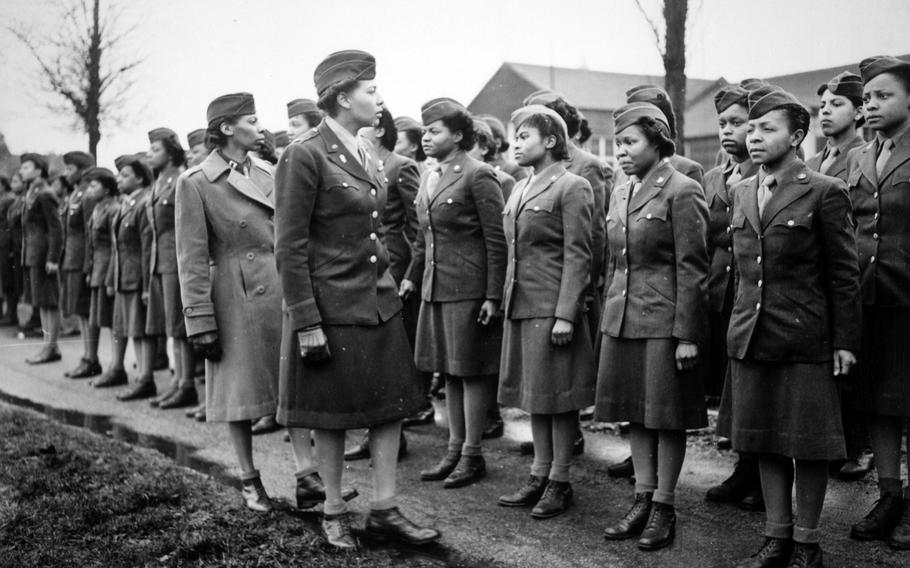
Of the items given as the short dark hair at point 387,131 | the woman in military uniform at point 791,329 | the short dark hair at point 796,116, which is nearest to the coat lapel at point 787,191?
the woman in military uniform at point 791,329

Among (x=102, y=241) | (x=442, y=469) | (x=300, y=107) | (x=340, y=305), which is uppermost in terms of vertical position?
(x=300, y=107)

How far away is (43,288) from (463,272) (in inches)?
314

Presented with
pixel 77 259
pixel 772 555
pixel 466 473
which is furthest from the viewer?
pixel 77 259

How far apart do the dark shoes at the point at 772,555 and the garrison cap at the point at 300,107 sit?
16.2 feet

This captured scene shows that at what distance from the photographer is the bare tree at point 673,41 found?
7.59 metres

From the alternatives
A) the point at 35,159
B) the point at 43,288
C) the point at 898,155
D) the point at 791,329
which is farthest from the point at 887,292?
the point at 35,159

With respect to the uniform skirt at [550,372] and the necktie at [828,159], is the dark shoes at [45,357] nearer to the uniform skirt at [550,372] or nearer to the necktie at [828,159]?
the uniform skirt at [550,372]

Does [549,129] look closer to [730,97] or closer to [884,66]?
[730,97]

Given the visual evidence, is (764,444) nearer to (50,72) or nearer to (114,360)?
(50,72)

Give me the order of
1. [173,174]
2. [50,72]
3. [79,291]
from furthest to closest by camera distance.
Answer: [79,291] < [173,174] < [50,72]

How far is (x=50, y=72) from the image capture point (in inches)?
310

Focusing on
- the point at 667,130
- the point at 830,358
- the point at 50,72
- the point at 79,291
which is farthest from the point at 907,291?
the point at 79,291

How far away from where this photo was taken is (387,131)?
702cm

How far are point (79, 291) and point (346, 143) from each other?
7534mm
